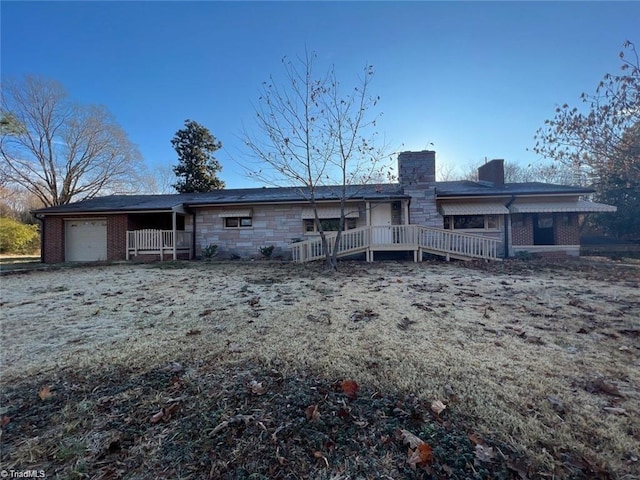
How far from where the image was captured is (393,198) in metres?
12.9

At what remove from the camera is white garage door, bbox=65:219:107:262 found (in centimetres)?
1483

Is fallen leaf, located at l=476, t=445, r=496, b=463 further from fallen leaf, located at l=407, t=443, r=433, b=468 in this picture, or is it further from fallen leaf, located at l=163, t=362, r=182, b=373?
fallen leaf, located at l=163, t=362, r=182, b=373

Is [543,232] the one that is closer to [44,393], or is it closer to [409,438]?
[409,438]

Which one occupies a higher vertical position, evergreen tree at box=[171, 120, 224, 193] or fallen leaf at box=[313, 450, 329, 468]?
evergreen tree at box=[171, 120, 224, 193]

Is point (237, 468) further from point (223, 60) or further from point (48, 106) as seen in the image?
point (48, 106)

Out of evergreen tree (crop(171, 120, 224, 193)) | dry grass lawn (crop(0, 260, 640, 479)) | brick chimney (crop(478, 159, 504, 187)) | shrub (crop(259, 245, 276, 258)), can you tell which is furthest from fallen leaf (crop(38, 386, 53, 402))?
evergreen tree (crop(171, 120, 224, 193))

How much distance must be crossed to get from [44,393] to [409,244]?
36.6 feet

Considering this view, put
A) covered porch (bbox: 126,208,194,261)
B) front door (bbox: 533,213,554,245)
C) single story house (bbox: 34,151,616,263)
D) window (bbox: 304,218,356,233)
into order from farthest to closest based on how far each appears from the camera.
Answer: front door (bbox: 533,213,554,245) < window (bbox: 304,218,356,233) < covered porch (bbox: 126,208,194,261) < single story house (bbox: 34,151,616,263)

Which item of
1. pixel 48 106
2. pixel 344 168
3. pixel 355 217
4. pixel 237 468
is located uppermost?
pixel 48 106

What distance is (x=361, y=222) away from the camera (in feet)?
46.3

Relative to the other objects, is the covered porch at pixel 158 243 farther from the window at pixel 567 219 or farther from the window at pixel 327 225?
the window at pixel 567 219

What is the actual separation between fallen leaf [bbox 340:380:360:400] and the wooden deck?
359 inches

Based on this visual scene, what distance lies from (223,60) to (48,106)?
2373 cm

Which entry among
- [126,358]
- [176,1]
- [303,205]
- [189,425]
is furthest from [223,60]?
[189,425]
